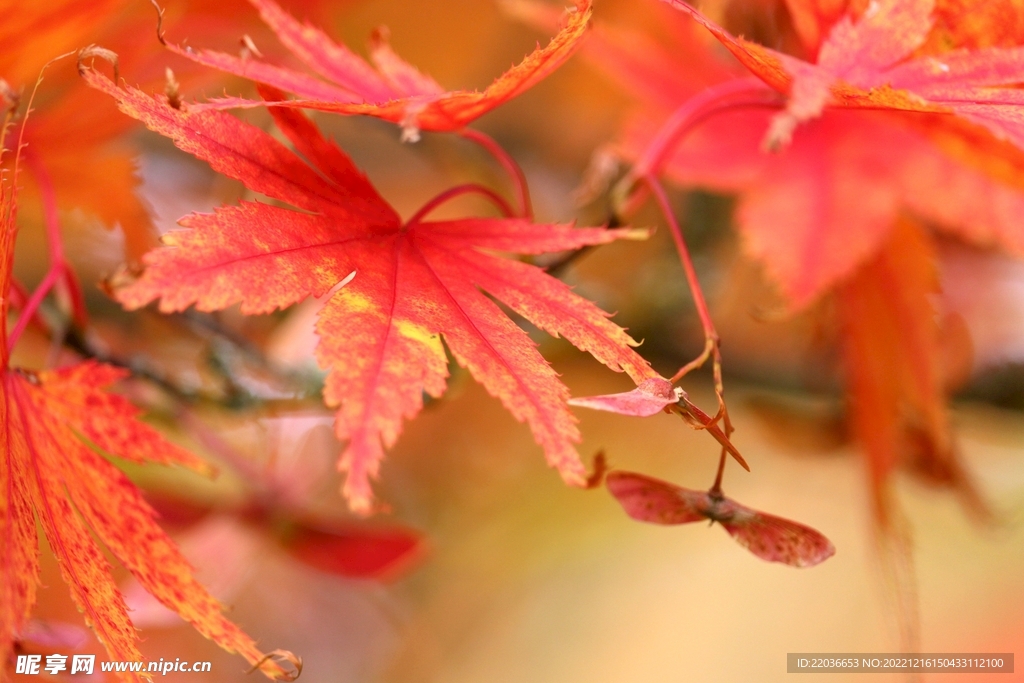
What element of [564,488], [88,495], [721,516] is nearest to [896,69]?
[721,516]

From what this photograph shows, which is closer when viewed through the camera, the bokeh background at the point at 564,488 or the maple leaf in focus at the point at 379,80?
the maple leaf in focus at the point at 379,80

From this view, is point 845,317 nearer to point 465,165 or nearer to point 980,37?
point 980,37

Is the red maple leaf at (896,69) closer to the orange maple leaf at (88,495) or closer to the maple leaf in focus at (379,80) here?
the maple leaf in focus at (379,80)

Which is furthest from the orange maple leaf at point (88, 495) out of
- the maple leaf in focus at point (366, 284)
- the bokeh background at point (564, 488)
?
the bokeh background at point (564, 488)

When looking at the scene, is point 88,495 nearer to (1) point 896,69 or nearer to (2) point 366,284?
(2) point 366,284

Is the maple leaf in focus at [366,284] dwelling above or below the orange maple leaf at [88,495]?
above

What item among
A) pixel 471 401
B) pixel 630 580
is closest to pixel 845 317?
pixel 630 580
